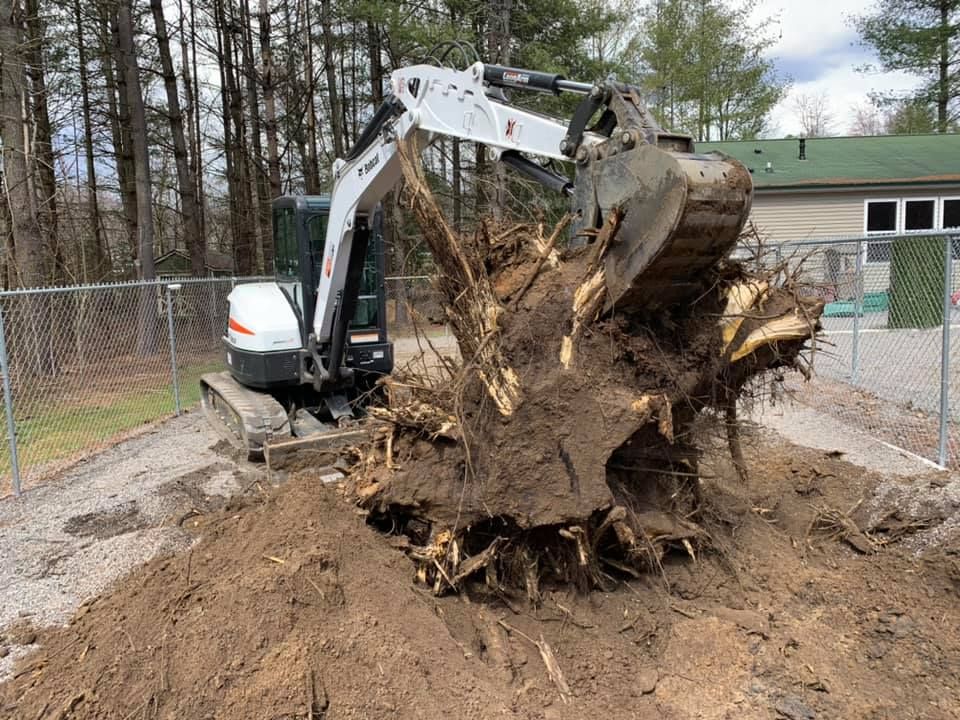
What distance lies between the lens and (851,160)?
19891 millimetres

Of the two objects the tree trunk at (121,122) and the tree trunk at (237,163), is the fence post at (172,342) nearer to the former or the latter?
the tree trunk at (121,122)

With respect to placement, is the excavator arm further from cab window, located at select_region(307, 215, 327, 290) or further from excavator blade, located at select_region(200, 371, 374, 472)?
excavator blade, located at select_region(200, 371, 374, 472)

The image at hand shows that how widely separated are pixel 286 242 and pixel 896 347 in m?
10.4

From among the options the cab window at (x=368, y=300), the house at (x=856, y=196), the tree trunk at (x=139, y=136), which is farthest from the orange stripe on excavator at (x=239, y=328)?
the house at (x=856, y=196)

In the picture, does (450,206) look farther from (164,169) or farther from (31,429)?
(164,169)

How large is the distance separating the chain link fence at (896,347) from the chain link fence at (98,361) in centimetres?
862

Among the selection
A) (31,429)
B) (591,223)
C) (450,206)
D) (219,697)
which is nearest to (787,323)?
(591,223)

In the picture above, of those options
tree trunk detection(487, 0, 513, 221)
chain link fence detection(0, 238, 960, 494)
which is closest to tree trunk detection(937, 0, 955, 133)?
chain link fence detection(0, 238, 960, 494)

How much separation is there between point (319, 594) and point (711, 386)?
90.3 inches

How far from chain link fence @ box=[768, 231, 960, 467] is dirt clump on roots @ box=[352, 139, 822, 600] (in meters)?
3.08

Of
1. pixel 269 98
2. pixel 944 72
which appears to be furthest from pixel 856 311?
pixel 944 72

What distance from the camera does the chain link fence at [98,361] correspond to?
941 cm

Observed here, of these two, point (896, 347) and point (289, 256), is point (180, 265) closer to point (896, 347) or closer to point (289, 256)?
point (289, 256)

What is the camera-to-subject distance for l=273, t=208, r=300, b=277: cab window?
724 cm
